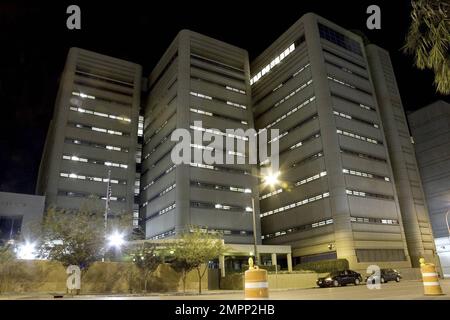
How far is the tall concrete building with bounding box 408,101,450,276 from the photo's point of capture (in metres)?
81.2

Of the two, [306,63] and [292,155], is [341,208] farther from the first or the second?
[306,63]

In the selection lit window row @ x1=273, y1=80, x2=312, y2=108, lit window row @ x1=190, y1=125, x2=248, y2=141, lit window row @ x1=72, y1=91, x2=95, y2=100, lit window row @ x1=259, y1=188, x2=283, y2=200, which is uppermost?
lit window row @ x1=72, y1=91, x2=95, y2=100

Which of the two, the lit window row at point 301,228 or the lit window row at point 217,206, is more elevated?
the lit window row at point 217,206

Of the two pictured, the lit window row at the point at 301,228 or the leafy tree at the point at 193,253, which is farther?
the lit window row at the point at 301,228

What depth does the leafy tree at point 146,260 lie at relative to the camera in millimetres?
29875

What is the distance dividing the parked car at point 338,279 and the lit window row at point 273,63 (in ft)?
164

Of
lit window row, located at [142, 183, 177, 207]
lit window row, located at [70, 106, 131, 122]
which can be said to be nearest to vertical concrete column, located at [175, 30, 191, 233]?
lit window row, located at [142, 183, 177, 207]

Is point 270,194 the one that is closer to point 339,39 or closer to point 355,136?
point 355,136

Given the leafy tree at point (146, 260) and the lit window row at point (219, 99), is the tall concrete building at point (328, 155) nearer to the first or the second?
the lit window row at point (219, 99)

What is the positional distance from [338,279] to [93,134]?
63127mm

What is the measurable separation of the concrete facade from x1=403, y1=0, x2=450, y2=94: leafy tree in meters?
62.1

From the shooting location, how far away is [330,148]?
59.2 m

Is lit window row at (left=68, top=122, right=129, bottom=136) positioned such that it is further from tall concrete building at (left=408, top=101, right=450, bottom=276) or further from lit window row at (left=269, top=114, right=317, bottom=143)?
tall concrete building at (left=408, top=101, right=450, bottom=276)

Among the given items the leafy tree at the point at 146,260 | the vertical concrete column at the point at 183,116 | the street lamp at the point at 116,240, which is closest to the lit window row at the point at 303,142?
the vertical concrete column at the point at 183,116
